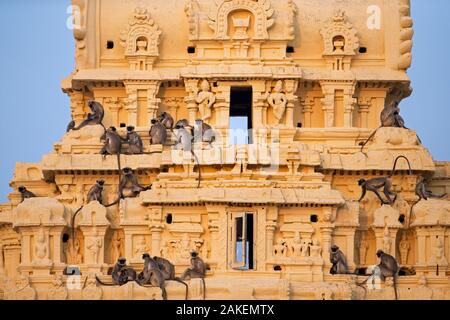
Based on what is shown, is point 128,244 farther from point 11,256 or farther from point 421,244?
point 421,244

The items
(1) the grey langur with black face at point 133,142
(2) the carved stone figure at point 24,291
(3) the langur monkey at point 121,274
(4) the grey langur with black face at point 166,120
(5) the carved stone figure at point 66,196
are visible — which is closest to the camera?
(2) the carved stone figure at point 24,291

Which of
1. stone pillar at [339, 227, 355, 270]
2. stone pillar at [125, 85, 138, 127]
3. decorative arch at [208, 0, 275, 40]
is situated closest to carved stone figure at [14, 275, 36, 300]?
stone pillar at [125, 85, 138, 127]

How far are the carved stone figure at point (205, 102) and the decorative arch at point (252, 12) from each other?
6.97 feet

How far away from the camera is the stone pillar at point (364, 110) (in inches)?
4363

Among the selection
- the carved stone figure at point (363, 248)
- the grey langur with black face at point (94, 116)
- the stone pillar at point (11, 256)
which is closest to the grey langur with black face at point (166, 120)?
the grey langur with black face at point (94, 116)

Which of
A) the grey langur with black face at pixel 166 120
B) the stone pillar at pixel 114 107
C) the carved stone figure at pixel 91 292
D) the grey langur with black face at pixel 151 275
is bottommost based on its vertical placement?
the carved stone figure at pixel 91 292

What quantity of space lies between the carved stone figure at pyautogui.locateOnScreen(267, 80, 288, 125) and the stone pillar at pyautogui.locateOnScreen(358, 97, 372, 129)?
3450 mm

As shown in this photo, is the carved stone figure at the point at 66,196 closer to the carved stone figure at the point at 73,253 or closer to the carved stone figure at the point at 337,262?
the carved stone figure at the point at 73,253

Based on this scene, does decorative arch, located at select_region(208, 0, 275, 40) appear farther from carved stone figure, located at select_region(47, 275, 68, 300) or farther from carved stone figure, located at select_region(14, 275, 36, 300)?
carved stone figure, located at select_region(14, 275, 36, 300)

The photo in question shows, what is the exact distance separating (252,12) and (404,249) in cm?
1074

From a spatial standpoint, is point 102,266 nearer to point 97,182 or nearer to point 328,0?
point 97,182

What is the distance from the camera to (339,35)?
111 m

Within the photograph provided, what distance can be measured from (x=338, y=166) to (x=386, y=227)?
2997 millimetres
